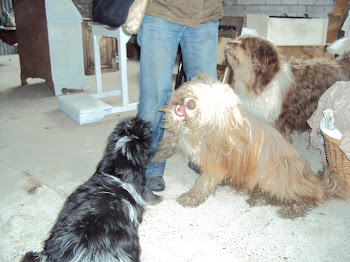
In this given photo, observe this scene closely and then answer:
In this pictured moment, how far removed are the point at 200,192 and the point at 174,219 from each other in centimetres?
25

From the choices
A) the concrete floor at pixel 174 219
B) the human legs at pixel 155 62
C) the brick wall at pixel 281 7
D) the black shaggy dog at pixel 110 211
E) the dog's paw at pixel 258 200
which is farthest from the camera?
the brick wall at pixel 281 7

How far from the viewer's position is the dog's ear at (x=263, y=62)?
8.98 feet

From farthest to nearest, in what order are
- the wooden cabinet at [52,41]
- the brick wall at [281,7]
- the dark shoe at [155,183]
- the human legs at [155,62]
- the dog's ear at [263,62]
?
the brick wall at [281,7]
the wooden cabinet at [52,41]
the dog's ear at [263,62]
the dark shoe at [155,183]
the human legs at [155,62]

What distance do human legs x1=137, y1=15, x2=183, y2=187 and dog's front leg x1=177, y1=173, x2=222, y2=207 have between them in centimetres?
50

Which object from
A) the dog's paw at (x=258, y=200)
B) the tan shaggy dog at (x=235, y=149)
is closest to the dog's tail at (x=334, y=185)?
the tan shaggy dog at (x=235, y=149)

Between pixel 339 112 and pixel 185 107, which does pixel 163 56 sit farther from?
pixel 339 112

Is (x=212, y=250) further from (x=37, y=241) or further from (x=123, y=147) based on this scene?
(x=37, y=241)

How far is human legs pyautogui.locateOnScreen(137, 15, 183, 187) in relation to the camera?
1993mm

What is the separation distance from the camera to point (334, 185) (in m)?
2.19

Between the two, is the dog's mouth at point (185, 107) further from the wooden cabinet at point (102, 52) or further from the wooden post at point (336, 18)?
the wooden cabinet at point (102, 52)

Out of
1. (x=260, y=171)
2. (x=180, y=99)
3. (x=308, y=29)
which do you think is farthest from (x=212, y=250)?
(x=308, y=29)

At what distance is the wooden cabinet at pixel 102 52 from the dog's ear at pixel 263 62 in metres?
3.90

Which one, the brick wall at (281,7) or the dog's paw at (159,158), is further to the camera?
the brick wall at (281,7)

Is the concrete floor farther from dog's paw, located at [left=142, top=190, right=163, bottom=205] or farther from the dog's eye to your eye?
the dog's eye
